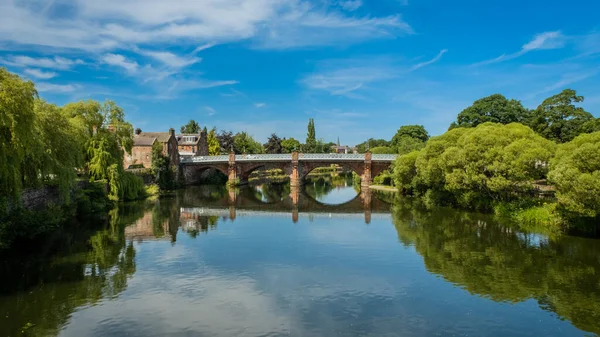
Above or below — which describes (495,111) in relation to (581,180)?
above

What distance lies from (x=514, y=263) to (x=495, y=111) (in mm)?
60678

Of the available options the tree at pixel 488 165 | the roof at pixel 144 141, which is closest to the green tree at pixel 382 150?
the roof at pixel 144 141

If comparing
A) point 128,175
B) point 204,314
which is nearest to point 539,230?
point 204,314

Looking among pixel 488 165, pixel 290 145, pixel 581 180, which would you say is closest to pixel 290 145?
pixel 290 145

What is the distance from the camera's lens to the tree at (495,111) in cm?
7544

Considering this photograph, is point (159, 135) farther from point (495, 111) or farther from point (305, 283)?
point (305, 283)

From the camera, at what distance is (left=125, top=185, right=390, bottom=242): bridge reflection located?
3288 centimetres

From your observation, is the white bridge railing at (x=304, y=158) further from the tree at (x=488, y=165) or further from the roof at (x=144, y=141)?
the tree at (x=488, y=165)

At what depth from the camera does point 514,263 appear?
22.3 m

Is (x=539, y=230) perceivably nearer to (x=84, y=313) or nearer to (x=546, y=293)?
(x=546, y=293)

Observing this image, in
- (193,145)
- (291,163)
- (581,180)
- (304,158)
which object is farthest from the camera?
(193,145)

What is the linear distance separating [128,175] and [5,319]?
33.6 m

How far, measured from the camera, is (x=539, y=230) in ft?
99.0

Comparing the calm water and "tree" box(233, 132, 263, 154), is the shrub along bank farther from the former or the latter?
"tree" box(233, 132, 263, 154)
